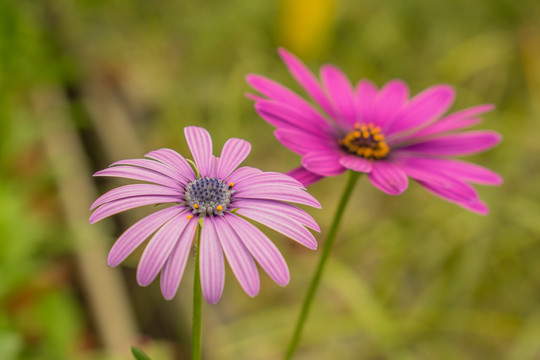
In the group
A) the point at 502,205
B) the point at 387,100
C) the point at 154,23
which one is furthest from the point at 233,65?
the point at 387,100

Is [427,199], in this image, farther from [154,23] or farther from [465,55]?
[154,23]

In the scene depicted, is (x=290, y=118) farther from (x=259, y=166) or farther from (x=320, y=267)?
(x=259, y=166)

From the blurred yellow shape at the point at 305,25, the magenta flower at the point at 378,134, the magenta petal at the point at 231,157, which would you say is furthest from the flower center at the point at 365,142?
the blurred yellow shape at the point at 305,25

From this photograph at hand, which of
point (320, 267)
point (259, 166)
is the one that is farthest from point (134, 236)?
point (259, 166)

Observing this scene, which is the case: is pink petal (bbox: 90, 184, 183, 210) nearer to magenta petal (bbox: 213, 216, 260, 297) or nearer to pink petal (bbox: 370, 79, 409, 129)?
magenta petal (bbox: 213, 216, 260, 297)

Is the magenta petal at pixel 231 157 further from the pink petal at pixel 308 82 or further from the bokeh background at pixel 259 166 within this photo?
the bokeh background at pixel 259 166

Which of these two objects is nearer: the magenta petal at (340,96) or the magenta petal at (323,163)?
the magenta petal at (323,163)

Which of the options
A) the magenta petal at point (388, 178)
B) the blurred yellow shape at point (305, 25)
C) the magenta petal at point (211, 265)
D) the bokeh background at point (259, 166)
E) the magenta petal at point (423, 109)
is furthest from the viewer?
the blurred yellow shape at point (305, 25)
